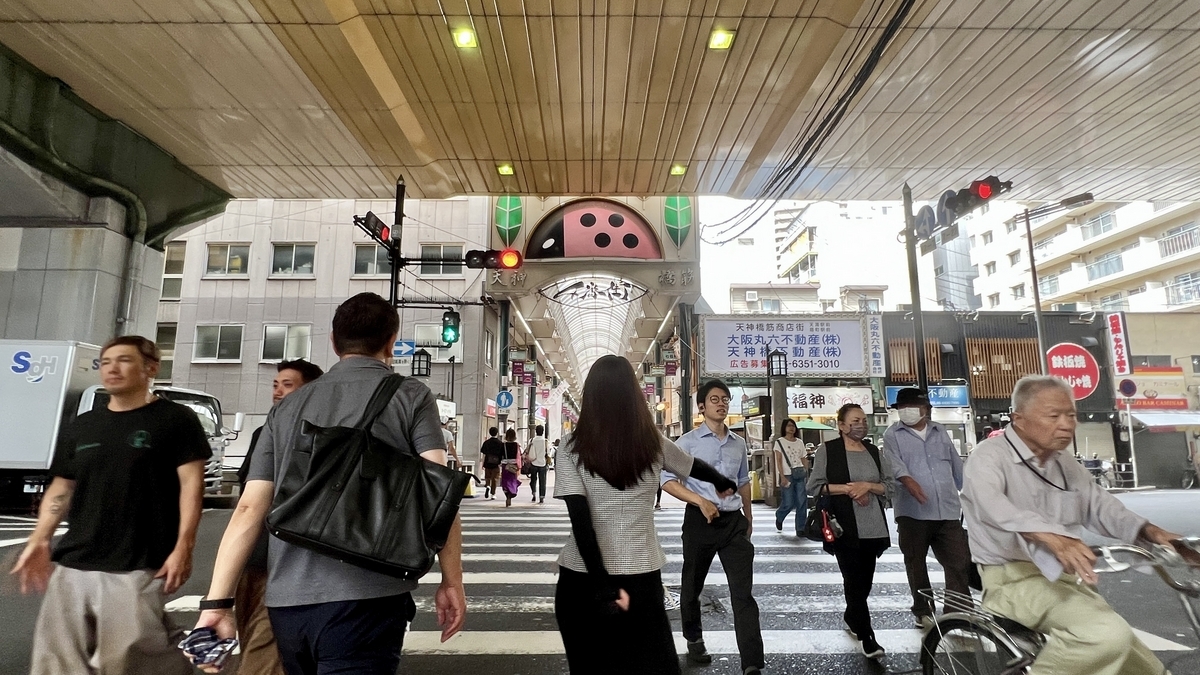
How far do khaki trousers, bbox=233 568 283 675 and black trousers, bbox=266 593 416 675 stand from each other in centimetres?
111

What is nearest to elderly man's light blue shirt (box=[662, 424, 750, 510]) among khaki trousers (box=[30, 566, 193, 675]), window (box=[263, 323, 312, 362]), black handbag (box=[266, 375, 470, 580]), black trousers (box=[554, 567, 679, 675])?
black trousers (box=[554, 567, 679, 675])

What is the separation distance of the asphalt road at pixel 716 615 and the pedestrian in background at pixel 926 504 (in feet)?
1.77

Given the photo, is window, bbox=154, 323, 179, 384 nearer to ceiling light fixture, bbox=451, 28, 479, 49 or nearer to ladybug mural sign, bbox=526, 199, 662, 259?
ladybug mural sign, bbox=526, 199, 662, 259

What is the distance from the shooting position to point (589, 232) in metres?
18.9

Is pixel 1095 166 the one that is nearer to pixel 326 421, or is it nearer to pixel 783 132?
pixel 783 132

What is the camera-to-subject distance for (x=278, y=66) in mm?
6988

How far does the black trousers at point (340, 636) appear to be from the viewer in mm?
1931

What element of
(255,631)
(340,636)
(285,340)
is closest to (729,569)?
(255,631)

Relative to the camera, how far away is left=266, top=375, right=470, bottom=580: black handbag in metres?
1.88

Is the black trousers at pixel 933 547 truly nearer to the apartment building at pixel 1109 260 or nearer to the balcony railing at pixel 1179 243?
the apartment building at pixel 1109 260

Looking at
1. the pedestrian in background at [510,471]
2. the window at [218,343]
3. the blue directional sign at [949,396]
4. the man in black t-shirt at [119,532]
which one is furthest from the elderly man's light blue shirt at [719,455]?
the window at [218,343]

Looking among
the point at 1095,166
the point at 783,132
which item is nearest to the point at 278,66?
the point at 783,132

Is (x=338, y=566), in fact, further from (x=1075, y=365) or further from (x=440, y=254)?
(x=440, y=254)

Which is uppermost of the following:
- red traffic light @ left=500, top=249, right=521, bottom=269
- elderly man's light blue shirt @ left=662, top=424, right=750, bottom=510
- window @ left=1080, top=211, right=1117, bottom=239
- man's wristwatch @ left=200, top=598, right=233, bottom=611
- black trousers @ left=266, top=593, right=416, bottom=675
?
window @ left=1080, top=211, right=1117, bottom=239
